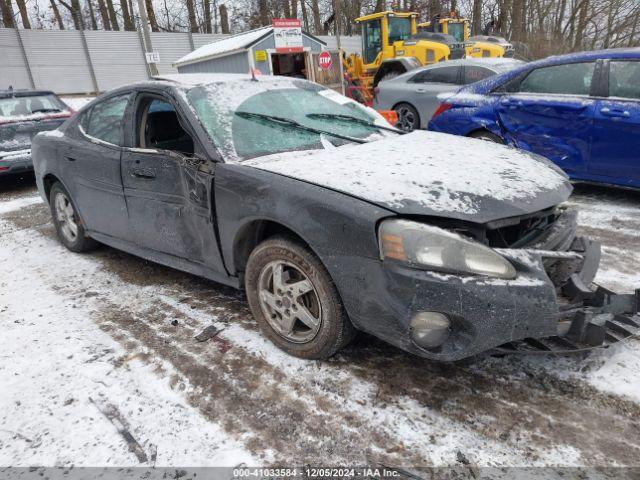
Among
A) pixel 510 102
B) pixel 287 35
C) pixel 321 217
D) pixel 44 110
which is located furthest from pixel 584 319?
pixel 287 35

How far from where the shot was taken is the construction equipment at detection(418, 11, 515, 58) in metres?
13.8

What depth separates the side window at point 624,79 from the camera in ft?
14.6

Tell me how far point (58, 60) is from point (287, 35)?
36.4 ft

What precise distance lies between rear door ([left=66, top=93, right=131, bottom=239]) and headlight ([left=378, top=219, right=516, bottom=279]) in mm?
2356

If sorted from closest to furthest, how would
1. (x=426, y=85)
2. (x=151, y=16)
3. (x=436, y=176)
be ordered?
(x=436, y=176)
(x=426, y=85)
(x=151, y=16)

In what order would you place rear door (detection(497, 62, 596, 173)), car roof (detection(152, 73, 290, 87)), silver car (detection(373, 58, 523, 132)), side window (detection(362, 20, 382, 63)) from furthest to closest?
1. side window (detection(362, 20, 382, 63))
2. silver car (detection(373, 58, 523, 132))
3. rear door (detection(497, 62, 596, 173))
4. car roof (detection(152, 73, 290, 87))

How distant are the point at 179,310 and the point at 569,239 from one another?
2.48 metres

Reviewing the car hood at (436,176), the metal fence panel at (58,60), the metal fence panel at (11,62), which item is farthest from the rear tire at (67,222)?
the metal fence panel at (58,60)

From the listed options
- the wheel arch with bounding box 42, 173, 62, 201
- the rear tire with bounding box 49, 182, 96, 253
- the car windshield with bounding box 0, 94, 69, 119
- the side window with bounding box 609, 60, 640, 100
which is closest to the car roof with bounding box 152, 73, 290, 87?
the rear tire with bounding box 49, 182, 96, 253

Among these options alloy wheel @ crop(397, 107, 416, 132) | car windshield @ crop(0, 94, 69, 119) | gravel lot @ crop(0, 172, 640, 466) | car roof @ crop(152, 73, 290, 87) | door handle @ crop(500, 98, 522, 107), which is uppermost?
car roof @ crop(152, 73, 290, 87)

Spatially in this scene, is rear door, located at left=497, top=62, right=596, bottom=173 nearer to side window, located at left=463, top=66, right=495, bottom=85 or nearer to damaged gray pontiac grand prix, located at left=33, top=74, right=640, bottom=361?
damaged gray pontiac grand prix, located at left=33, top=74, right=640, bottom=361

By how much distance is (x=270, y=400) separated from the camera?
7.55 feet

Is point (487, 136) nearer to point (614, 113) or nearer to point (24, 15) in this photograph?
point (614, 113)

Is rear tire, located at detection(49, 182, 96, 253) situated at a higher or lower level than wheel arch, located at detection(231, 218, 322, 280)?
lower
